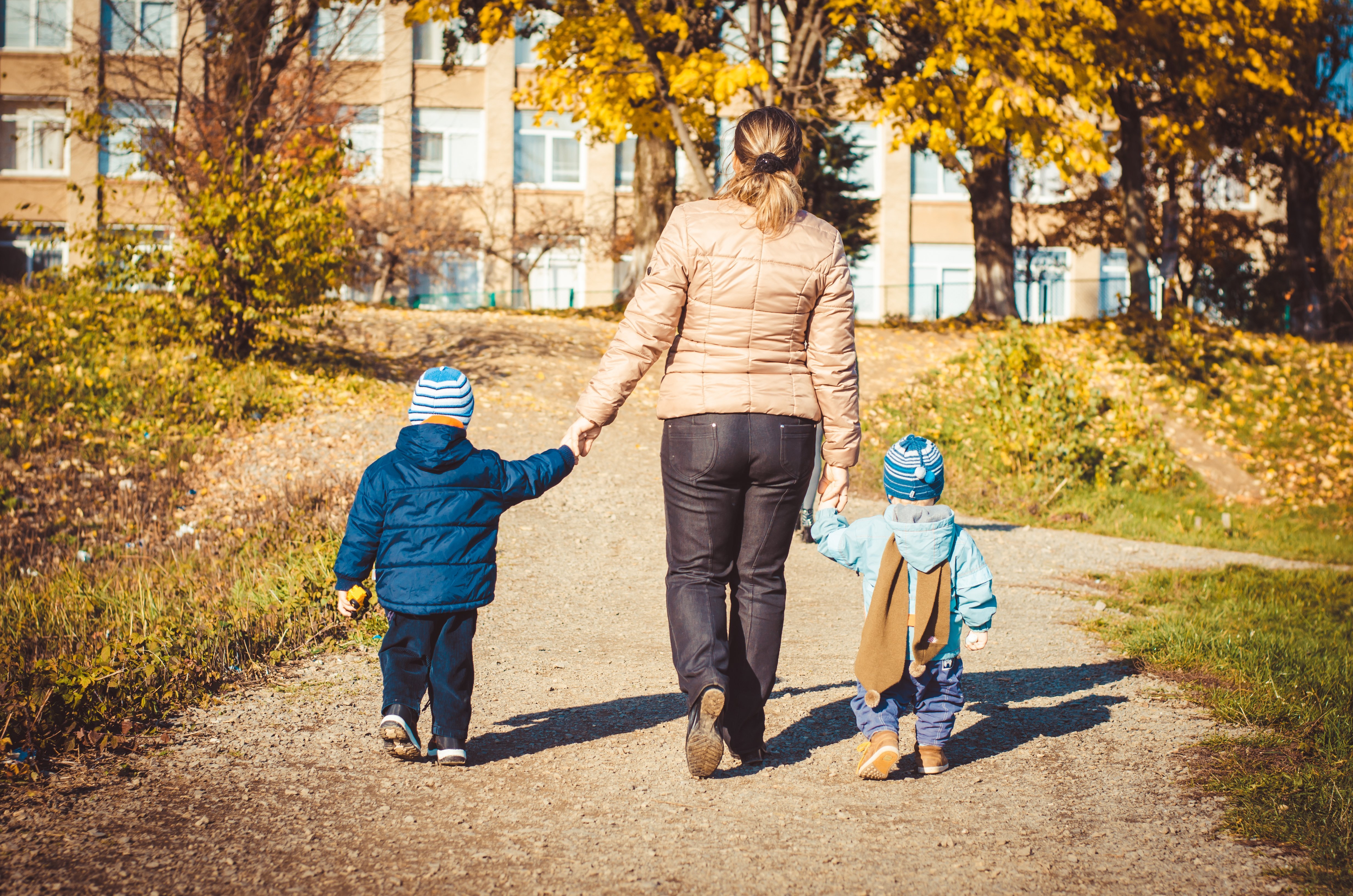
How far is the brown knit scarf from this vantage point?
3.49m

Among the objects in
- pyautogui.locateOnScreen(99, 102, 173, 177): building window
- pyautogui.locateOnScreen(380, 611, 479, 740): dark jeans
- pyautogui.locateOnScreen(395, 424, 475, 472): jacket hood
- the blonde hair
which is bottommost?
pyautogui.locateOnScreen(380, 611, 479, 740): dark jeans

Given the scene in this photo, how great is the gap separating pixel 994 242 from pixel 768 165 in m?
17.4

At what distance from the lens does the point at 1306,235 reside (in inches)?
826

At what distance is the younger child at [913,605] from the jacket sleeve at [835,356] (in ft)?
0.78

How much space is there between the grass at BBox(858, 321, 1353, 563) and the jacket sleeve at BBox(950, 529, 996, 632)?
648 cm

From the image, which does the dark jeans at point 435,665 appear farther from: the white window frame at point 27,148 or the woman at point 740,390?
the white window frame at point 27,148

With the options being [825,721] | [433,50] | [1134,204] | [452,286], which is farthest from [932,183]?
[825,721]

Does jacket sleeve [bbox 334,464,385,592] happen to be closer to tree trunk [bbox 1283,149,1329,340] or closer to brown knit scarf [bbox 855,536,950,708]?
brown knit scarf [bbox 855,536,950,708]

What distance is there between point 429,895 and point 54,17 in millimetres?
37176

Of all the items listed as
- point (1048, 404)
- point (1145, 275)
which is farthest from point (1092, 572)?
point (1145, 275)

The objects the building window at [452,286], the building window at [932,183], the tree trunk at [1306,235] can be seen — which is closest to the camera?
the tree trunk at [1306,235]

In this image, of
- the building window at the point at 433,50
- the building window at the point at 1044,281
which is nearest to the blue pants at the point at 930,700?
the building window at the point at 1044,281

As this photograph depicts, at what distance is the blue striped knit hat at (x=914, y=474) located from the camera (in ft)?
11.7

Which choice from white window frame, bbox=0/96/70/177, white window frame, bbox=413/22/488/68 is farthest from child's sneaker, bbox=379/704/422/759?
white window frame, bbox=413/22/488/68
